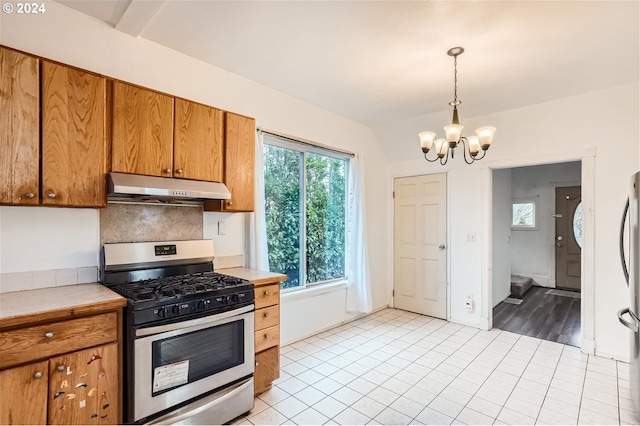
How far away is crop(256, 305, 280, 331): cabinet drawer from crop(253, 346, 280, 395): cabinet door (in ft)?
0.66

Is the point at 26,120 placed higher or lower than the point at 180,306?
higher

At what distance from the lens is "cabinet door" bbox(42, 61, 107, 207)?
5.87 feet

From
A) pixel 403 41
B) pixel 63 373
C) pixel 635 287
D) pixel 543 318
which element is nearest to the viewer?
pixel 63 373

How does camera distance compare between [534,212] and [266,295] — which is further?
[534,212]

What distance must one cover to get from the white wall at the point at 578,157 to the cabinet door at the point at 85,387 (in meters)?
3.83

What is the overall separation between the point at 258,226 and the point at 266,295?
72cm

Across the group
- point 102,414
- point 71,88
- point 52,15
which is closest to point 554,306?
point 102,414

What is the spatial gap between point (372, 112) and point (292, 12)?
209 centimetres

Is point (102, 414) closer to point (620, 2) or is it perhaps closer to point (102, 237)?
point (102, 237)

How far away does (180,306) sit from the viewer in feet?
6.05

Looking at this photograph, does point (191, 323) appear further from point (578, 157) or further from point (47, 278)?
point (578, 157)

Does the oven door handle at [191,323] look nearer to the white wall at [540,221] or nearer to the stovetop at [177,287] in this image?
the stovetop at [177,287]

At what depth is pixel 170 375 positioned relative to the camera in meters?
1.83

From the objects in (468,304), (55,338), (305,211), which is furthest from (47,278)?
(468,304)
